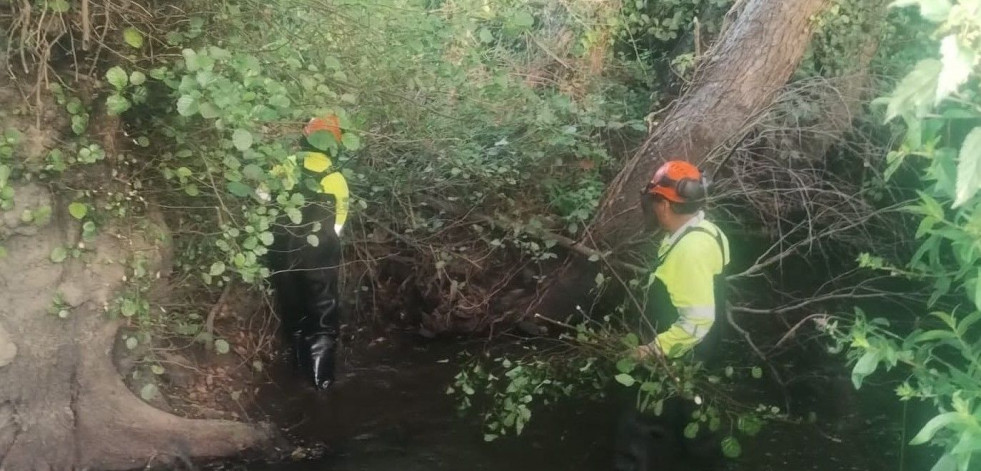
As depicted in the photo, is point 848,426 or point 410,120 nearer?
point 848,426

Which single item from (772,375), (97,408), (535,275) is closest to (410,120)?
(535,275)

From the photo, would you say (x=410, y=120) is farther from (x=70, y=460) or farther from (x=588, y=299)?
(x=70, y=460)

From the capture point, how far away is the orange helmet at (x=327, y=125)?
3738 mm

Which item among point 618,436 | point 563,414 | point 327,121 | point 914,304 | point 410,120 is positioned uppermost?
point 327,121

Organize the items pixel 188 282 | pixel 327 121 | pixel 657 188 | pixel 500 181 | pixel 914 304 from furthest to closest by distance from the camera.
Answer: pixel 500 181
pixel 914 304
pixel 188 282
pixel 327 121
pixel 657 188

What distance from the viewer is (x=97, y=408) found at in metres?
3.87

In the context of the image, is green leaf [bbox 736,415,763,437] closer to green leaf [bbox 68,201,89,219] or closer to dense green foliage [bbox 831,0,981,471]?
dense green foliage [bbox 831,0,981,471]

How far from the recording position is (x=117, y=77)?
3246mm

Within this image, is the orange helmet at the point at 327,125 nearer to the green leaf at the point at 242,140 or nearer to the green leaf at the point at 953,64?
the green leaf at the point at 242,140

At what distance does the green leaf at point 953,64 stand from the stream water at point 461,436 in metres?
2.77

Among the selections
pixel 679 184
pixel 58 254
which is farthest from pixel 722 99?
pixel 58 254

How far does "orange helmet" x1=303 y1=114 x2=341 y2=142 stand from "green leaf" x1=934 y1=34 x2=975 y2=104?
2774 mm

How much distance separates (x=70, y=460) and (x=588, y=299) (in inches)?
141

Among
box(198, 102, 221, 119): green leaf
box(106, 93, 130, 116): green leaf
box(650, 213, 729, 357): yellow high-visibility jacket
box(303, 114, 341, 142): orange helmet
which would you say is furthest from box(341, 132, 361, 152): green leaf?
box(650, 213, 729, 357): yellow high-visibility jacket
